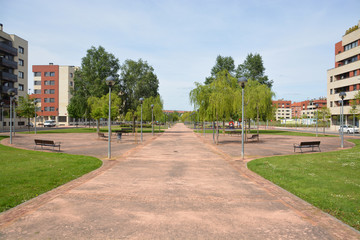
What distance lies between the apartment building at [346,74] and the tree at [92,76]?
4835 cm

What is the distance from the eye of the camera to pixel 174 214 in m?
5.26

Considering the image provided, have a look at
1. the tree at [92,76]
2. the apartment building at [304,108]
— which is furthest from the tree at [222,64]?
the apartment building at [304,108]

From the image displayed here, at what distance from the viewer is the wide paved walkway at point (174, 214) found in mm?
4332

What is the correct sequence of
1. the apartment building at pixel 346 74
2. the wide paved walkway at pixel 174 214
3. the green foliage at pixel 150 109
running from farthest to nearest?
the apartment building at pixel 346 74 → the green foliage at pixel 150 109 → the wide paved walkway at pixel 174 214

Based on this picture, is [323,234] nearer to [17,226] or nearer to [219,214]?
[219,214]

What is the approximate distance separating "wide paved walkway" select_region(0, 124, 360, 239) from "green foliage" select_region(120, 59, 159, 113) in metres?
37.4

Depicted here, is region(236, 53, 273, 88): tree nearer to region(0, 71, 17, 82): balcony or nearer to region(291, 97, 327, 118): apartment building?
region(0, 71, 17, 82): balcony

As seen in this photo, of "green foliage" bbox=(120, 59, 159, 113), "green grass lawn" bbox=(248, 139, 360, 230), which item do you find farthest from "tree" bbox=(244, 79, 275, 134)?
"green foliage" bbox=(120, 59, 159, 113)

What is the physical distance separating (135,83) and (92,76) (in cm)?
801

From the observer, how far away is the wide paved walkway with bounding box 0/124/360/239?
433 cm

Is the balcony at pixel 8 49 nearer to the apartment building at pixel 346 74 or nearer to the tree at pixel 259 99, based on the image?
the tree at pixel 259 99

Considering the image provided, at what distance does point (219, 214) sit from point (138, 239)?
204cm

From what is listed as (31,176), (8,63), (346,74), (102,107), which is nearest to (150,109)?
(102,107)


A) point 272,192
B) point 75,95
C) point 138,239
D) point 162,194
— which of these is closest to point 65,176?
point 162,194
